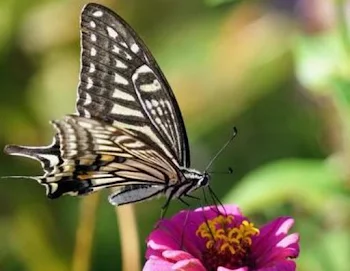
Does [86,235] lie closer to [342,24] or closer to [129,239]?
[129,239]

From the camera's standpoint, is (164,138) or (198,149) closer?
(164,138)

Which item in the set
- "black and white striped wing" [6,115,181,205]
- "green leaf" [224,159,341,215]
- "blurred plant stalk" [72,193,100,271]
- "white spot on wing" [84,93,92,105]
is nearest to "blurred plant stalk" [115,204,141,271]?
"blurred plant stalk" [72,193,100,271]

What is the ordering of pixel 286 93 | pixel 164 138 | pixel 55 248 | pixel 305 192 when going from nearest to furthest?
pixel 164 138 < pixel 305 192 < pixel 55 248 < pixel 286 93

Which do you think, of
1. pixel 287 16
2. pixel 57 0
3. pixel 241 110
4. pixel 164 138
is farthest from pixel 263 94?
pixel 164 138

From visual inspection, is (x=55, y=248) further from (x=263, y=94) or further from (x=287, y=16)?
(x=287, y=16)

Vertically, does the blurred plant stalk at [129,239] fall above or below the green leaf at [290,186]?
A: below

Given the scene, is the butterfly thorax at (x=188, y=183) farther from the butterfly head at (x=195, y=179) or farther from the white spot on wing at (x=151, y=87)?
the white spot on wing at (x=151, y=87)

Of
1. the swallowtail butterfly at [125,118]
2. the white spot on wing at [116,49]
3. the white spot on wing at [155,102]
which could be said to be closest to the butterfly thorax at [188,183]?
the swallowtail butterfly at [125,118]
